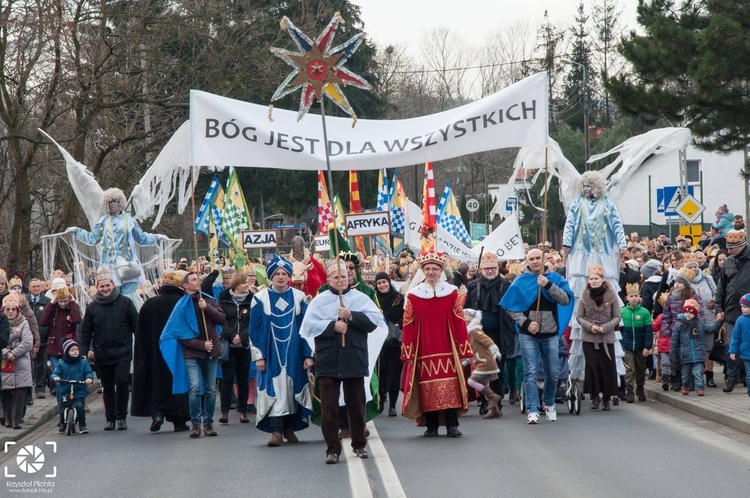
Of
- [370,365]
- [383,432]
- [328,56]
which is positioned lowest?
[383,432]

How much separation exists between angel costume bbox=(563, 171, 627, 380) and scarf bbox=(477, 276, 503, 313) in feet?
4.09

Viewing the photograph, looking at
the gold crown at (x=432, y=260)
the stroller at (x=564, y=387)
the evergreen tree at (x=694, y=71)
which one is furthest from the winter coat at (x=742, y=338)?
the evergreen tree at (x=694, y=71)

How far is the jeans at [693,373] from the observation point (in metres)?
15.1

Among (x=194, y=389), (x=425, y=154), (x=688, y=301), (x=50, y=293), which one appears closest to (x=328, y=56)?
(x=425, y=154)

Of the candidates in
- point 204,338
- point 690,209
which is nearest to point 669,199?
point 690,209

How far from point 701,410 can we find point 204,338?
548 cm

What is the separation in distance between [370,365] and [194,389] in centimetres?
215

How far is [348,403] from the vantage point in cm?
1080

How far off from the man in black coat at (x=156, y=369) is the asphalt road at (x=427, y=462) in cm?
38

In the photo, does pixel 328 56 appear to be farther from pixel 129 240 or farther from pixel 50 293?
pixel 50 293

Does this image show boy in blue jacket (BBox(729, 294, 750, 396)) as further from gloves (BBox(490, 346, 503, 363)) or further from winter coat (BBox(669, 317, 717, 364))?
gloves (BBox(490, 346, 503, 363))

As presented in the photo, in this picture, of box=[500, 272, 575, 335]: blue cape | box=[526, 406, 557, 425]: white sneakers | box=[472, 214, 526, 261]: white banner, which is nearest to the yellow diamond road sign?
box=[472, 214, 526, 261]: white banner

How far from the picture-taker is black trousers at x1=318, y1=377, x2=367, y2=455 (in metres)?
10.6

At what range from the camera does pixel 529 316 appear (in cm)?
1340
